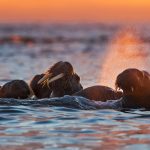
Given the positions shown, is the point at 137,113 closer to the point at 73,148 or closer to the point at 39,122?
the point at 39,122

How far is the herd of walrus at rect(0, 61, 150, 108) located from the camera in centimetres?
1256

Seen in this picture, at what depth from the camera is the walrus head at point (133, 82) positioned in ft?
40.8

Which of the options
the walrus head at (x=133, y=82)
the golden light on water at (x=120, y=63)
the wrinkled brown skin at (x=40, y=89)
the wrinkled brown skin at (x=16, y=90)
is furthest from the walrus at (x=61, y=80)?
the golden light on water at (x=120, y=63)

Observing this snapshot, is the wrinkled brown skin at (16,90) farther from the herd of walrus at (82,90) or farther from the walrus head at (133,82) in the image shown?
the walrus head at (133,82)

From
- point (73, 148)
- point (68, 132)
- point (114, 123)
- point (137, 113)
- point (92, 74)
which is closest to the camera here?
point (73, 148)

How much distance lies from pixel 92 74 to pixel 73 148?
15865 mm

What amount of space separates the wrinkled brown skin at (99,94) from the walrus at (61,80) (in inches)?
16.1

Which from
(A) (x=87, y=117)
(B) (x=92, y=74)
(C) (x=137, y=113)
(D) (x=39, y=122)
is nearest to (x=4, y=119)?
(D) (x=39, y=122)

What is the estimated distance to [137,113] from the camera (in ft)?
39.9

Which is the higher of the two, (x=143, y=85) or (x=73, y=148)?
(x=143, y=85)

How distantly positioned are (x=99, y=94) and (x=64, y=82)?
2.50 ft

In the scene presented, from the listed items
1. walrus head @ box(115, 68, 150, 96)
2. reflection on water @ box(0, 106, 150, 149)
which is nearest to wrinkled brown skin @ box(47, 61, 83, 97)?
reflection on water @ box(0, 106, 150, 149)

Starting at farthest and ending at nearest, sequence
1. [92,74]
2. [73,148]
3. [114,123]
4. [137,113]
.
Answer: [92,74] < [137,113] < [114,123] < [73,148]

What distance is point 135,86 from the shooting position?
41.2 ft
